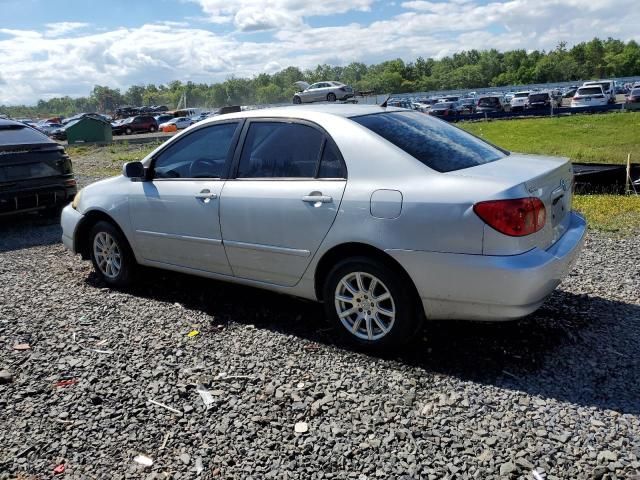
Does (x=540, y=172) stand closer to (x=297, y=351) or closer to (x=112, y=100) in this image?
(x=297, y=351)

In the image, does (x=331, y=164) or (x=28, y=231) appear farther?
(x=28, y=231)

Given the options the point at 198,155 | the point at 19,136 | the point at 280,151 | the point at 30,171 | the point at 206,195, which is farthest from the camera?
the point at 19,136

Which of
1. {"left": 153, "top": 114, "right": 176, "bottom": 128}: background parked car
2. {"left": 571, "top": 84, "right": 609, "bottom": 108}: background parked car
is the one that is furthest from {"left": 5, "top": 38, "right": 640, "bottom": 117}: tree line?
{"left": 571, "top": 84, "right": 609, "bottom": 108}: background parked car

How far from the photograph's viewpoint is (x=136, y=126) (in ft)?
149

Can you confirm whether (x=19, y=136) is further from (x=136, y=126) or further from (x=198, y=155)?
(x=136, y=126)

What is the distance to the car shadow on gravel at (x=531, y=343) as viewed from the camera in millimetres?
3451

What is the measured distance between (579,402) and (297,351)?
1.83 m

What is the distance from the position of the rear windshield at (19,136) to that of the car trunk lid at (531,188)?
7.16m

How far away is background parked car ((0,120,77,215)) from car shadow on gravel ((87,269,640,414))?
421 cm

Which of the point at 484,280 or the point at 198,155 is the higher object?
the point at 198,155

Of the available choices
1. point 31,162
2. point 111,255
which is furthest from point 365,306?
point 31,162

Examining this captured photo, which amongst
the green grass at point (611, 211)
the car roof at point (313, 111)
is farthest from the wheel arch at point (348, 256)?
the green grass at point (611, 211)

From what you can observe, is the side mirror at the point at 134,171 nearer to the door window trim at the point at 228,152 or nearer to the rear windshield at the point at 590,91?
the door window trim at the point at 228,152

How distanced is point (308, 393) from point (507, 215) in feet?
5.20
